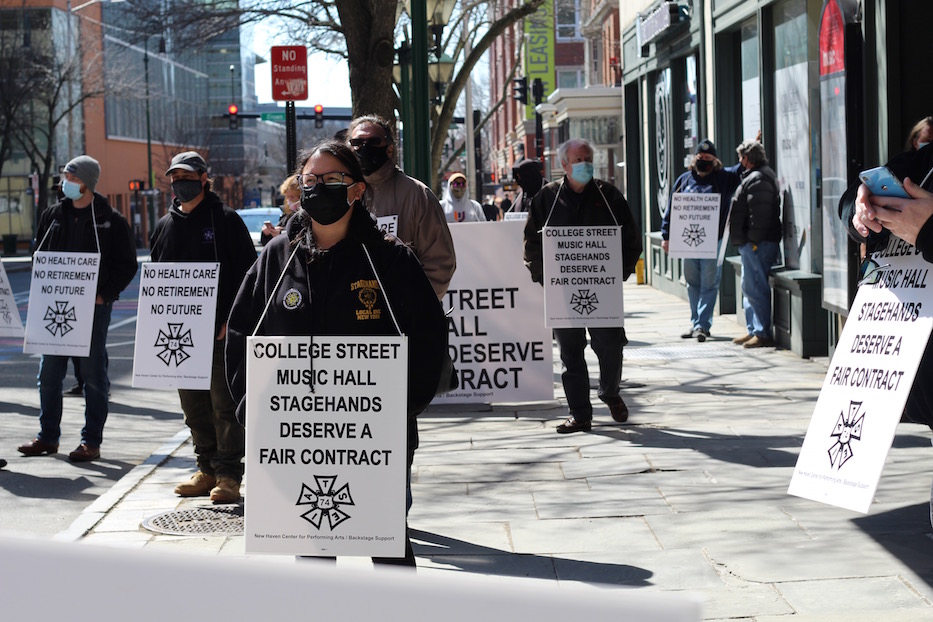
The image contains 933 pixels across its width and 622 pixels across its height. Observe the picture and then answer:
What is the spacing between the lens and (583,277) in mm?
9094

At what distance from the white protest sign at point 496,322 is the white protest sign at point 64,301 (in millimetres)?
2580

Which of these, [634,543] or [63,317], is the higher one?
[63,317]

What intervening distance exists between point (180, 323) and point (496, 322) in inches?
118

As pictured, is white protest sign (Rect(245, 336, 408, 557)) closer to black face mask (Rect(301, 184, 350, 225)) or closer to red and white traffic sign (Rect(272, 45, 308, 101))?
black face mask (Rect(301, 184, 350, 225))

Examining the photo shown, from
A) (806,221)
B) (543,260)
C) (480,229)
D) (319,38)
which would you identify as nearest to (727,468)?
(543,260)

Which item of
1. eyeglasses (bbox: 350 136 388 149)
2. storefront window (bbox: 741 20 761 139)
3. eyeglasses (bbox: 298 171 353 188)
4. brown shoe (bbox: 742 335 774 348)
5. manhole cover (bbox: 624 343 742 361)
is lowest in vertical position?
manhole cover (bbox: 624 343 742 361)

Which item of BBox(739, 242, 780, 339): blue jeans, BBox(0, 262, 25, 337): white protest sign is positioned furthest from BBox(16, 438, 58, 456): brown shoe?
BBox(739, 242, 780, 339): blue jeans

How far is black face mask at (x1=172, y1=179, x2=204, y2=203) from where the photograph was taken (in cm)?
720

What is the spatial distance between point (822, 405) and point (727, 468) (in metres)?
2.81

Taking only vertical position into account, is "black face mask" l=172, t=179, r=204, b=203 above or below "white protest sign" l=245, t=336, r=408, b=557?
above

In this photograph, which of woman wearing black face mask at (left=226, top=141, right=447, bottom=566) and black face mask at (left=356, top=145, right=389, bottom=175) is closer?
woman wearing black face mask at (left=226, top=141, right=447, bottom=566)

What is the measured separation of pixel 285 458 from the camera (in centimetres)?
402

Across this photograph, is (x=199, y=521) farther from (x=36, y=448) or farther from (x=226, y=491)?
(x=36, y=448)

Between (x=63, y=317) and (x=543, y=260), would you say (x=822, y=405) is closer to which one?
(x=543, y=260)
